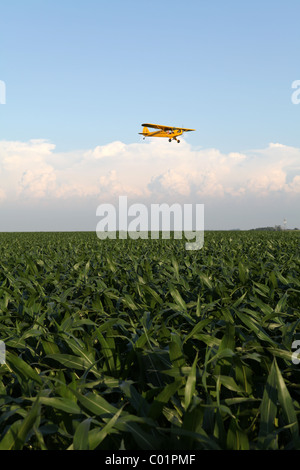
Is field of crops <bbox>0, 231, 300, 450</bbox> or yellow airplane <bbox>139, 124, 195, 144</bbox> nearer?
field of crops <bbox>0, 231, 300, 450</bbox>

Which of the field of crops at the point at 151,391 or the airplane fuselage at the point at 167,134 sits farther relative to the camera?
the airplane fuselage at the point at 167,134

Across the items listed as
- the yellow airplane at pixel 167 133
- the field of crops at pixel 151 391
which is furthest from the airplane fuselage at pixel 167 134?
the field of crops at pixel 151 391

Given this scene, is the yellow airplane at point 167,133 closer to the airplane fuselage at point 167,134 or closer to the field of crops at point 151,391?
the airplane fuselage at point 167,134

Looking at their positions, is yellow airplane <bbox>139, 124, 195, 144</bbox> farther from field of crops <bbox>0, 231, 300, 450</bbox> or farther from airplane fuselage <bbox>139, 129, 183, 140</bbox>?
field of crops <bbox>0, 231, 300, 450</bbox>

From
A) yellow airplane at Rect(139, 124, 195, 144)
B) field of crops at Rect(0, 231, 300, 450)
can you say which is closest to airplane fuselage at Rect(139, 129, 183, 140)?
yellow airplane at Rect(139, 124, 195, 144)

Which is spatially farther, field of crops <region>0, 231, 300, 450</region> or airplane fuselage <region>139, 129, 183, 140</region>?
airplane fuselage <region>139, 129, 183, 140</region>

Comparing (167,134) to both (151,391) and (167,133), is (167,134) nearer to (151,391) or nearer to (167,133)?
(167,133)

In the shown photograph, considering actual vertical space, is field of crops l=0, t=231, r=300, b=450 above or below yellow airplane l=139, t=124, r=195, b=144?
below

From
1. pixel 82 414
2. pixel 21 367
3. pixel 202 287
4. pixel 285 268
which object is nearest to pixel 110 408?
pixel 82 414

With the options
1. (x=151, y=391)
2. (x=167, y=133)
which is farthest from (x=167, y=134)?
(x=151, y=391)

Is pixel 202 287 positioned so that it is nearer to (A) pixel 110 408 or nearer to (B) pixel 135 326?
(B) pixel 135 326

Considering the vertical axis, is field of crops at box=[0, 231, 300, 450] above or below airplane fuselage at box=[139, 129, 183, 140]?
below

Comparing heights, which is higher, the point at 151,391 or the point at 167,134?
the point at 167,134

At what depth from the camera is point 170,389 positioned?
142cm
